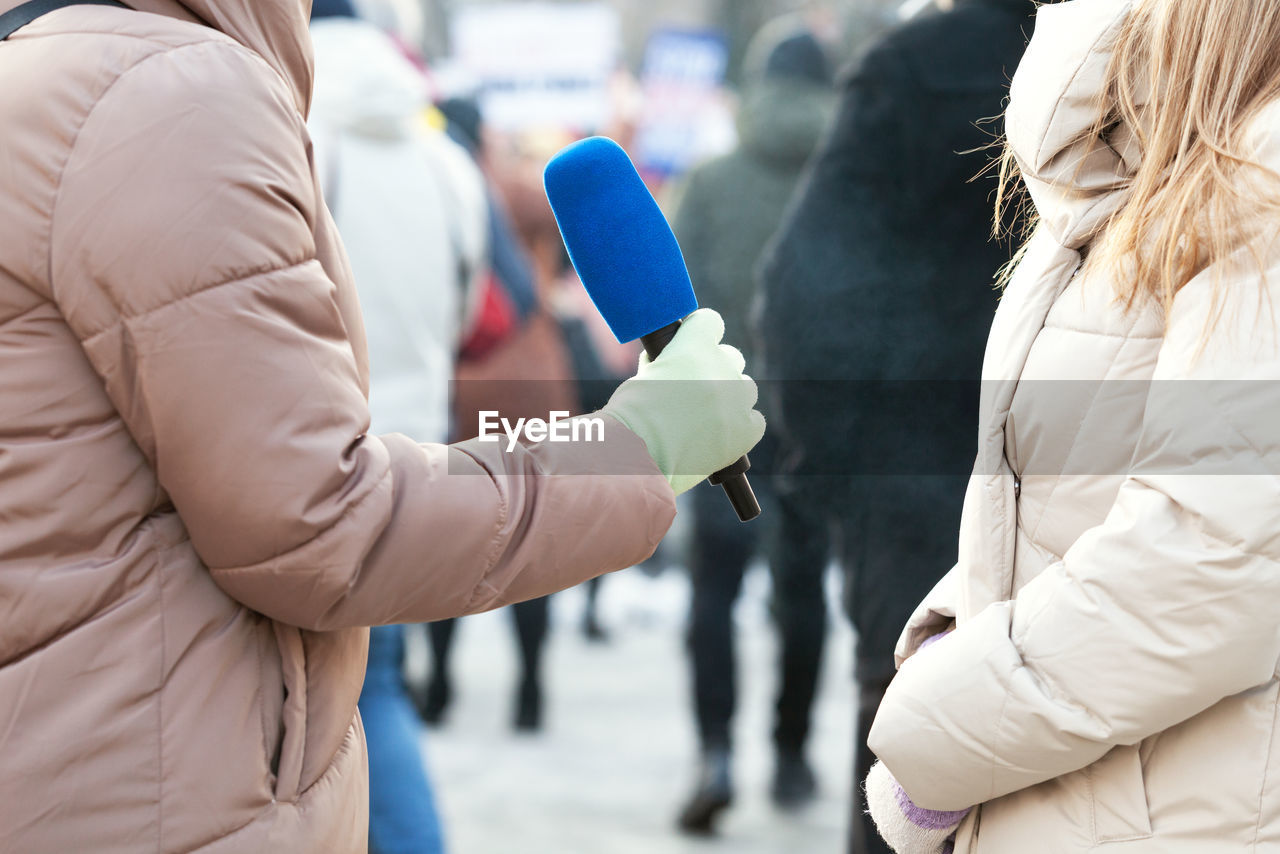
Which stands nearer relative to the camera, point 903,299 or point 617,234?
point 617,234

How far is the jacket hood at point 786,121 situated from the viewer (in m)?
3.81

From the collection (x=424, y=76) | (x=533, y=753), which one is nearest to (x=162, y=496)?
(x=533, y=753)

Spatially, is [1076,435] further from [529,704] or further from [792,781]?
[529,704]

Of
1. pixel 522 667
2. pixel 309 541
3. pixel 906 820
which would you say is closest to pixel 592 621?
pixel 522 667

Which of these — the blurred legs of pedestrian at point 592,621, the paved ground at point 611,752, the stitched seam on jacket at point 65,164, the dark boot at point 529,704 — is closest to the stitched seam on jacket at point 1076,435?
the stitched seam on jacket at point 65,164

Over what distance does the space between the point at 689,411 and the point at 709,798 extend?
2.39 metres

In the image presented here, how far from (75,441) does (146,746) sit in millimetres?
296

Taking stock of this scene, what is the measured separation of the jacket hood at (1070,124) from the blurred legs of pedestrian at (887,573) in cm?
93

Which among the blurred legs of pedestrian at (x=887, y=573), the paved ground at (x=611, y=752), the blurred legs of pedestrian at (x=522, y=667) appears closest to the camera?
the blurred legs of pedestrian at (x=887, y=573)

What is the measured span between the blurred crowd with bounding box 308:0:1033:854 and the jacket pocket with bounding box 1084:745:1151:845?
89cm

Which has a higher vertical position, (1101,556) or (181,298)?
(181,298)

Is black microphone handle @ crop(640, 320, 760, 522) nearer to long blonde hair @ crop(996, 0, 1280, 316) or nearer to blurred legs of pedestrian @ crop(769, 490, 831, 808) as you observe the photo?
long blonde hair @ crop(996, 0, 1280, 316)

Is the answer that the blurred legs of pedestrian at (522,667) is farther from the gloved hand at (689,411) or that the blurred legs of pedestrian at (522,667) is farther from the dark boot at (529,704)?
the gloved hand at (689,411)

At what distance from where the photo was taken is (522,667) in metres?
4.55
